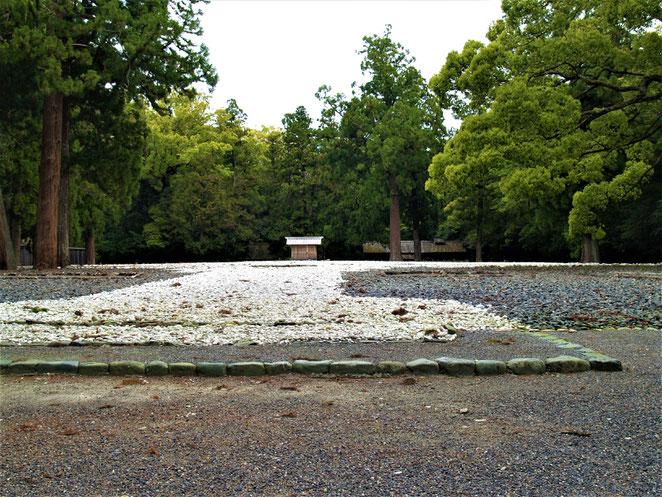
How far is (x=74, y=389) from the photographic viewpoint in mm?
4027

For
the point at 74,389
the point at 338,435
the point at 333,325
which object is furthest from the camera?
the point at 333,325

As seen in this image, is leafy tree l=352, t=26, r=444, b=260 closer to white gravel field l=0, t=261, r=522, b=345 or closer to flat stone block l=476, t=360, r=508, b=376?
white gravel field l=0, t=261, r=522, b=345

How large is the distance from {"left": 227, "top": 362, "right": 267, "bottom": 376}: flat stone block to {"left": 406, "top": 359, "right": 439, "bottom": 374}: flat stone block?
1201 mm

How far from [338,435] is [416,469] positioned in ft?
1.85

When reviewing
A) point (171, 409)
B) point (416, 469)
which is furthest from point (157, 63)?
point (416, 469)

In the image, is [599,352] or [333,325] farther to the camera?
[333,325]

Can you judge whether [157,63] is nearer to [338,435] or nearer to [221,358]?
[221,358]

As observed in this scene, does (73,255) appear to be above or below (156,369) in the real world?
above

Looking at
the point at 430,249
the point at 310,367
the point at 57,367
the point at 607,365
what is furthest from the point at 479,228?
the point at 57,367

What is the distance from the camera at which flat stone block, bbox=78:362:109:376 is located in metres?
4.49

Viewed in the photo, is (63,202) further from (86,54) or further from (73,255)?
(73,255)

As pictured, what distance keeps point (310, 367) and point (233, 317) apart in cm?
333

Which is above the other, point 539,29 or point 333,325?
point 539,29

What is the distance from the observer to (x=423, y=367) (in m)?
4.43
